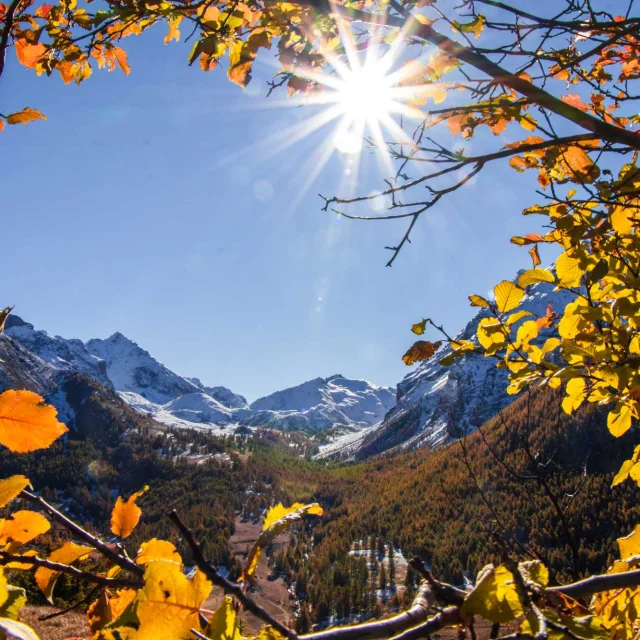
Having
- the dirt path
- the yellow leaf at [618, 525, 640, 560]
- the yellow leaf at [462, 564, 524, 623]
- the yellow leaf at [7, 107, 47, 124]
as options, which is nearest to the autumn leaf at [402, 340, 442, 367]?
the yellow leaf at [618, 525, 640, 560]

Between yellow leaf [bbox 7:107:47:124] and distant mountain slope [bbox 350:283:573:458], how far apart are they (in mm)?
75874

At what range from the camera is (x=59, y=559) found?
1.00 metres

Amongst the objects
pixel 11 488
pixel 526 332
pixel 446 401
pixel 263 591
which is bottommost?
pixel 263 591

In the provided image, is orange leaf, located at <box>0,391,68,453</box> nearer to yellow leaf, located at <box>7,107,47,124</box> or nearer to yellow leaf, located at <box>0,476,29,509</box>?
yellow leaf, located at <box>0,476,29,509</box>

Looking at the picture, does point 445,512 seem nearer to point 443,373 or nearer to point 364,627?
point 364,627

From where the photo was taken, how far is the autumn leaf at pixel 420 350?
5.92ft

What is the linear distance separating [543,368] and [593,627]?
4.41ft

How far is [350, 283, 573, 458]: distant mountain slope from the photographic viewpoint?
84.2m

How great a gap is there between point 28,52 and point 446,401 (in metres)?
106

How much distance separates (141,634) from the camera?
566 millimetres

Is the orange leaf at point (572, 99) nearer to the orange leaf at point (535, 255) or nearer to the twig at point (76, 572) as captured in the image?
the orange leaf at point (535, 255)

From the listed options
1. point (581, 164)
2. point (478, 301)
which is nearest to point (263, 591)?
point (478, 301)

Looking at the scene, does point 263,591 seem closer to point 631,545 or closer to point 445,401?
point 631,545

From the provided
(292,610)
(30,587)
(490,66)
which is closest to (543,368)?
(490,66)
